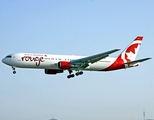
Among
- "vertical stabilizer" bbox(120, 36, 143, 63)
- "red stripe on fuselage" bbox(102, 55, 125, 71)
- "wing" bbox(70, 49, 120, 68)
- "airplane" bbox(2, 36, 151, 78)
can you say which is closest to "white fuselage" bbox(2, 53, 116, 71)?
"airplane" bbox(2, 36, 151, 78)

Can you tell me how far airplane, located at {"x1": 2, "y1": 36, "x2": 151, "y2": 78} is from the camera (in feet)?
280

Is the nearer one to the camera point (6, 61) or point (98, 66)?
point (6, 61)

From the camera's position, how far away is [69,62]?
87.6 metres

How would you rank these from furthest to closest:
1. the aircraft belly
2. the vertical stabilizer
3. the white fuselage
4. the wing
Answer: the vertical stabilizer, the aircraft belly, the wing, the white fuselage

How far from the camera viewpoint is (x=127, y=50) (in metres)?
97.4

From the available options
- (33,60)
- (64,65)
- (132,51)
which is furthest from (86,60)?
(132,51)

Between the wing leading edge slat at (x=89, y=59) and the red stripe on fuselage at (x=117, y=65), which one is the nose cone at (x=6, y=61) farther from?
the red stripe on fuselage at (x=117, y=65)

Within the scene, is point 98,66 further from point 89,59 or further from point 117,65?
point 117,65

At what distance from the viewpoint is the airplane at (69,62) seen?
85.3 m

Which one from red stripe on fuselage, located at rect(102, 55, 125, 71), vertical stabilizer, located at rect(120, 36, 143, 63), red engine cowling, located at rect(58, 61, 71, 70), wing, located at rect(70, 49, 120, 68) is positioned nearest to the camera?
red engine cowling, located at rect(58, 61, 71, 70)

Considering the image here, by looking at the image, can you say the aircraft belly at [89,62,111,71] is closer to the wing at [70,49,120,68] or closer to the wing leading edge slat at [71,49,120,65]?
the wing at [70,49,120,68]

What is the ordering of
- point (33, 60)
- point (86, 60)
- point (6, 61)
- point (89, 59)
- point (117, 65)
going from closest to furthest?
point (33, 60) < point (6, 61) < point (89, 59) < point (86, 60) < point (117, 65)

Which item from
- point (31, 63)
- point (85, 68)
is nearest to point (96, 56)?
point (85, 68)

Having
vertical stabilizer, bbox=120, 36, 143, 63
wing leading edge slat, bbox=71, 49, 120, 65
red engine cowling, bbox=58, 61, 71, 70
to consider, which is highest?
vertical stabilizer, bbox=120, 36, 143, 63
